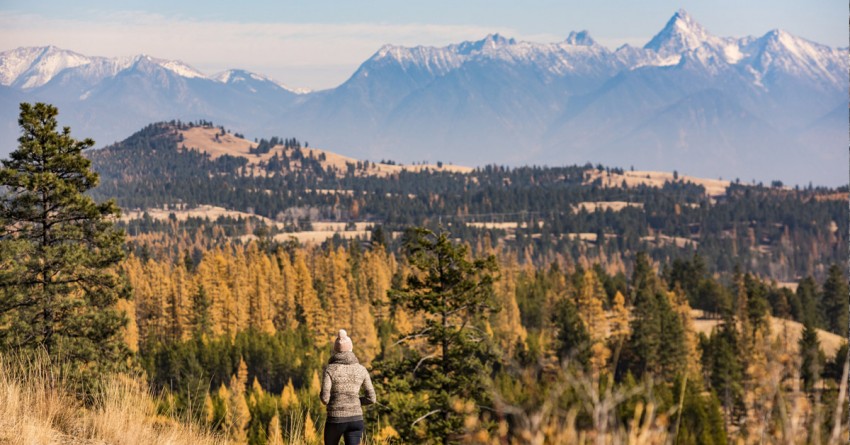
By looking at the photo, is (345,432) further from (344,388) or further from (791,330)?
(791,330)

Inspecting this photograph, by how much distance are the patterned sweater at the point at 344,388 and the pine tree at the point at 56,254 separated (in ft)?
54.4

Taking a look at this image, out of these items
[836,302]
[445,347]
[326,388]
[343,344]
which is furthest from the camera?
[836,302]

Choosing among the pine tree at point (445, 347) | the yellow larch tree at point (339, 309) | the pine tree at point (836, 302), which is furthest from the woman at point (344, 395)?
the pine tree at point (836, 302)

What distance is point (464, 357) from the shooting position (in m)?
29.5

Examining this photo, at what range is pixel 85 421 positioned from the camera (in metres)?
10.4

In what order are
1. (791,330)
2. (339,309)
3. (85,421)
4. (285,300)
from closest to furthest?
(85,421)
(339,309)
(791,330)
(285,300)

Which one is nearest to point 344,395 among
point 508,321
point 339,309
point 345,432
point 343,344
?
→ point 345,432

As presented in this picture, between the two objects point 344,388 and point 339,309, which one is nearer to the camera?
point 344,388

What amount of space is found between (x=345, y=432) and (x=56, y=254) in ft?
63.9

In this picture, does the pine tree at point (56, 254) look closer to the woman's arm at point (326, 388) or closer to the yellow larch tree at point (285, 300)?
the woman's arm at point (326, 388)

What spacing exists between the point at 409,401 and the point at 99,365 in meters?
10.3

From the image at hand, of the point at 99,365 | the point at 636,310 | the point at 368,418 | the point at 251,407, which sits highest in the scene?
the point at 99,365

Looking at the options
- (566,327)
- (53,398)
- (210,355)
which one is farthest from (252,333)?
(53,398)

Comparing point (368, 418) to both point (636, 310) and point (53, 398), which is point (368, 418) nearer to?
point (53, 398)
